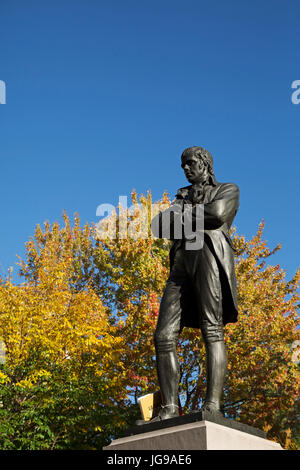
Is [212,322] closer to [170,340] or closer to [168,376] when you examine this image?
[170,340]

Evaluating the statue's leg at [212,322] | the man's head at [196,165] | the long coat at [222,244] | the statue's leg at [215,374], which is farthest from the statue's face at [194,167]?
the statue's leg at [215,374]

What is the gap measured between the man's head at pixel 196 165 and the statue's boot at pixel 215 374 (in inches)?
68.5

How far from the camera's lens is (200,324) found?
4.34 m

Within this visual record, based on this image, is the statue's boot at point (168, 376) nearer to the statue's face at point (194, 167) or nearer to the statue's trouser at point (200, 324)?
the statue's trouser at point (200, 324)

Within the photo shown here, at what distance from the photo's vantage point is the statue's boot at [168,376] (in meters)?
4.08

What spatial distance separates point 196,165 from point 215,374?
7.03 ft

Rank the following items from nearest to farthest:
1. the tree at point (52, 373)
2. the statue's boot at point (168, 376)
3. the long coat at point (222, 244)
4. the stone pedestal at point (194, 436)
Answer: the stone pedestal at point (194, 436), the statue's boot at point (168, 376), the long coat at point (222, 244), the tree at point (52, 373)

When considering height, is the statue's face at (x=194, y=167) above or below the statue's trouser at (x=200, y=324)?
above

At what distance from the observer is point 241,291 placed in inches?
683

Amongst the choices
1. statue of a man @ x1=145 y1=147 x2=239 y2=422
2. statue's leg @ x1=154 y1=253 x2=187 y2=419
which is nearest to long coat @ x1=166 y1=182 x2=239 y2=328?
statue of a man @ x1=145 y1=147 x2=239 y2=422

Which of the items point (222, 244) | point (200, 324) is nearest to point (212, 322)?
point (200, 324)

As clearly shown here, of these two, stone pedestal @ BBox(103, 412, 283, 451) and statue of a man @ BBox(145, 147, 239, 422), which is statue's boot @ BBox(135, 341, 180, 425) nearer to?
statue of a man @ BBox(145, 147, 239, 422)

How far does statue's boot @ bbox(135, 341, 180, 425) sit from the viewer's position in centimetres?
408

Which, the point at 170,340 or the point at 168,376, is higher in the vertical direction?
the point at 170,340
